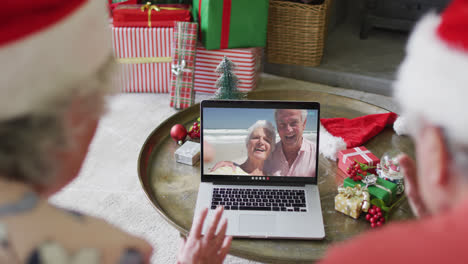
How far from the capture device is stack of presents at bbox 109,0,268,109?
252cm

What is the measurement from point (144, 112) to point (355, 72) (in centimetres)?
150

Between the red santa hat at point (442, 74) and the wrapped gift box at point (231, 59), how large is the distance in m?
2.04

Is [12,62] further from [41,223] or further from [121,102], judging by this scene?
[121,102]

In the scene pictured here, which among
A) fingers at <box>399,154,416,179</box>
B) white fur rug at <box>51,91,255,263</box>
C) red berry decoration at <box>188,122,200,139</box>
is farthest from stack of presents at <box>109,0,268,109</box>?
fingers at <box>399,154,416,179</box>

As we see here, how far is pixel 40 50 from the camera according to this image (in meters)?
0.49

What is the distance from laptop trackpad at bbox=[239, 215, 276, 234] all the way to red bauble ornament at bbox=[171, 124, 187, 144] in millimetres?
485

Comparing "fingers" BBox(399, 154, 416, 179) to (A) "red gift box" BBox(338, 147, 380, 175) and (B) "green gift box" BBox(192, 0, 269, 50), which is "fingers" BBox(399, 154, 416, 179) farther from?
(B) "green gift box" BBox(192, 0, 269, 50)

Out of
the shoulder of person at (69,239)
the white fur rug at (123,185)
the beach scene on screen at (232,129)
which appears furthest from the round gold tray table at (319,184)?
the shoulder of person at (69,239)

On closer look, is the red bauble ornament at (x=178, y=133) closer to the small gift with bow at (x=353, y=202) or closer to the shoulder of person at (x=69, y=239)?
the small gift with bow at (x=353, y=202)

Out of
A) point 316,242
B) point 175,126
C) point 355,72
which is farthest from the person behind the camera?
point 355,72

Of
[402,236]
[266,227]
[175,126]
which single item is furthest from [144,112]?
[402,236]

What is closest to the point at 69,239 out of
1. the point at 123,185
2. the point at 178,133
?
the point at 178,133

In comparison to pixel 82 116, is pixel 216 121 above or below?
below

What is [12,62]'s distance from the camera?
18.6 inches
